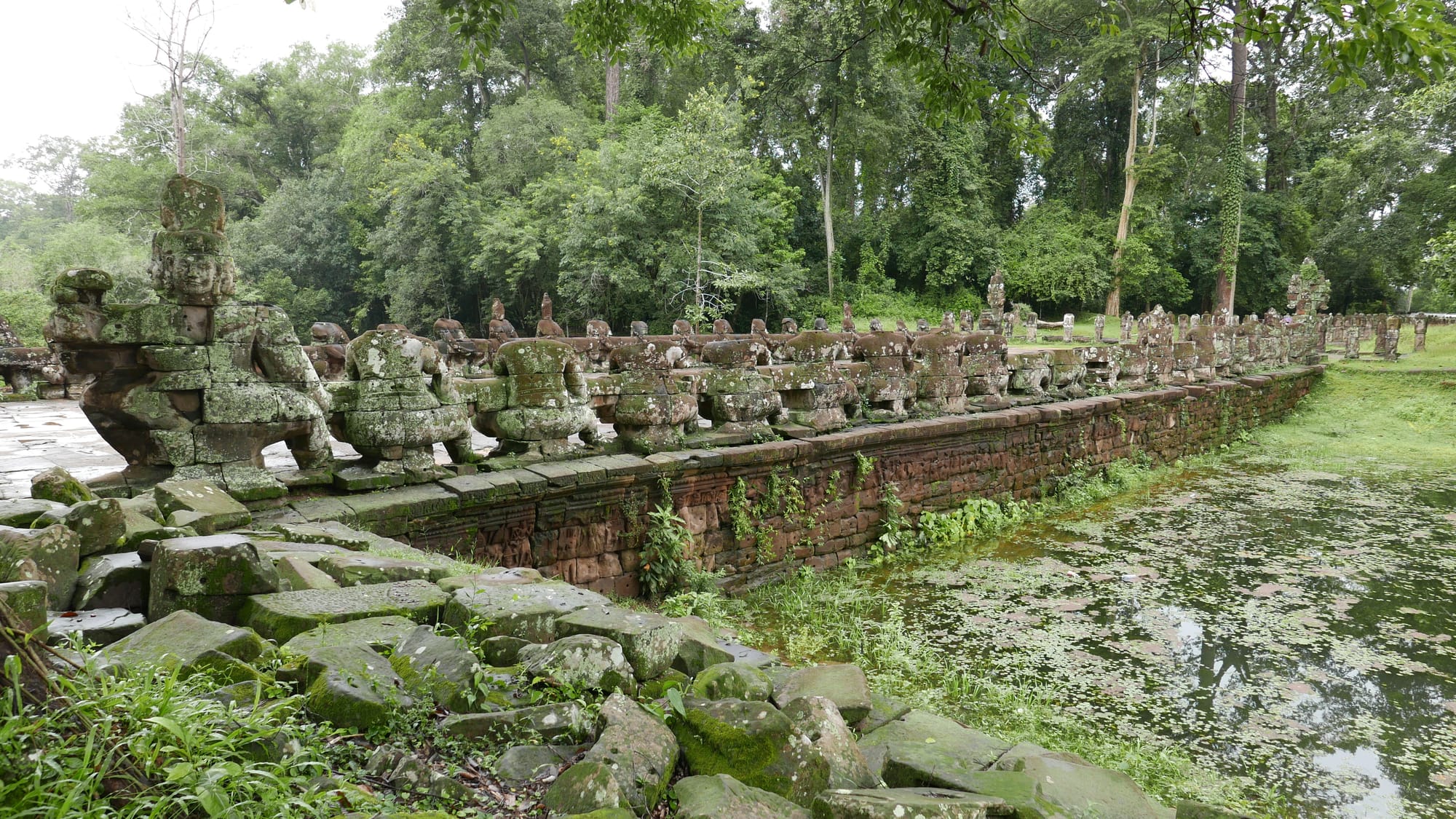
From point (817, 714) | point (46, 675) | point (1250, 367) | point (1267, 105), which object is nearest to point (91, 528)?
point (46, 675)

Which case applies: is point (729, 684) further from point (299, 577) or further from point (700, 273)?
point (700, 273)

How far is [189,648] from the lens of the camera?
1.95 meters

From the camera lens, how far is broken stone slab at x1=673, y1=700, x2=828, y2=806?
2102mm

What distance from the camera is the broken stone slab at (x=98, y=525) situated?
2.64 meters

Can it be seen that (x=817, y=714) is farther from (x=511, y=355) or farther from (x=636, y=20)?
(x=636, y=20)

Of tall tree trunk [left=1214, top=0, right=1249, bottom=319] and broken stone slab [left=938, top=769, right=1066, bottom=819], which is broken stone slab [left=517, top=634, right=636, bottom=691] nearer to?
broken stone slab [left=938, top=769, right=1066, bottom=819]

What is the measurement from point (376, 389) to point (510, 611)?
8.71 ft

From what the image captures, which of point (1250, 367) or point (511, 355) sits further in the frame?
point (1250, 367)

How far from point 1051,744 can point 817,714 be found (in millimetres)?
2148

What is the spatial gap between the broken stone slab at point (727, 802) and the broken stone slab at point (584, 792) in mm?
192

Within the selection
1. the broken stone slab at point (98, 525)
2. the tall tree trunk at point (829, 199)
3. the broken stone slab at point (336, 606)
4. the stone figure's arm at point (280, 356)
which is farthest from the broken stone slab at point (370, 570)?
the tall tree trunk at point (829, 199)

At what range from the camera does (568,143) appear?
2942 centimetres

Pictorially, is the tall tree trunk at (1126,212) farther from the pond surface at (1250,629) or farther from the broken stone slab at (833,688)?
the broken stone slab at (833,688)

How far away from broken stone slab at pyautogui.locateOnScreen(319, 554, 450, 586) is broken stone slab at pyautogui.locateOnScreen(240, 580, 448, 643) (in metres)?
0.12
